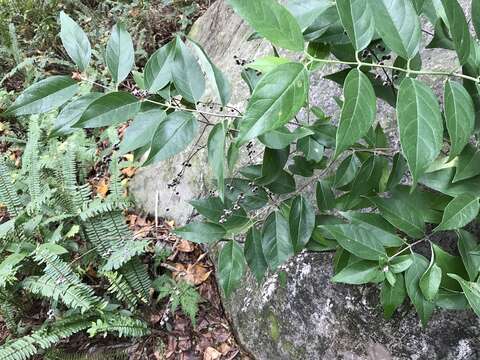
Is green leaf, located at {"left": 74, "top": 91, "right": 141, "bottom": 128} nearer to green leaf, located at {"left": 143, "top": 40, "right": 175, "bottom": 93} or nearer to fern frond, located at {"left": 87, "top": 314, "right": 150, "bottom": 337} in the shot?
green leaf, located at {"left": 143, "top": 40, "right": 175, "bottom": 93}

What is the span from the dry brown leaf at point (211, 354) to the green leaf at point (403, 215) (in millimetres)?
1630

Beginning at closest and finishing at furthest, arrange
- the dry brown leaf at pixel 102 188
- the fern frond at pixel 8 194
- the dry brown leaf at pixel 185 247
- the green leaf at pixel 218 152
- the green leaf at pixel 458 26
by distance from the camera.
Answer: the green leaf at pixel 458 26 → the green leaf at pixel 218 152 → the dry brown leaf at pixel 185 247 → the fern frond at pixel 8 194 → the dry brown leaf at pixel 102 188

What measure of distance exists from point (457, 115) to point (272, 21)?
415 mm

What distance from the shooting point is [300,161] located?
1.38 metres

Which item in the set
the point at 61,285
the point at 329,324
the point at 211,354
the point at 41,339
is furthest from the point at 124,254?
the point at 329,324

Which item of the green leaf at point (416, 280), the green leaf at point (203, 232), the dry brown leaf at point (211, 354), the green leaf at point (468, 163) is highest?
the green leaf at point (468, 163)

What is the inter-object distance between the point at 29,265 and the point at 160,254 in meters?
0.91

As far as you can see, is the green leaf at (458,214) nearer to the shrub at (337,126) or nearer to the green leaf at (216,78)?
the shrub at (337,126)

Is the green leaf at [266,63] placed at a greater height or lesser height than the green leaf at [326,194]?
greater

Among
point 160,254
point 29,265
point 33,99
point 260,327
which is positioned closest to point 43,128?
point 29,265

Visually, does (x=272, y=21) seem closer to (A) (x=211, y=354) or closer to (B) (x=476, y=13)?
(B) (x=476, y=13)

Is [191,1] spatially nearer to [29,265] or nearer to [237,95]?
[237,95]

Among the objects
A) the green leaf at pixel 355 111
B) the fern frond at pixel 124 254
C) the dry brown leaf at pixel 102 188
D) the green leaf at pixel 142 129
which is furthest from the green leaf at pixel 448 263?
the dry brown leaf at pixel 102 188

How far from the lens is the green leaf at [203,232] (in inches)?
54.2
